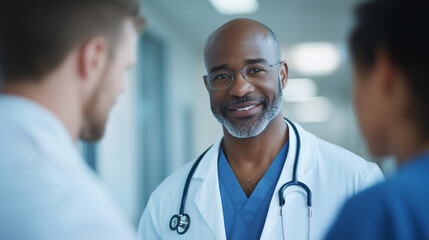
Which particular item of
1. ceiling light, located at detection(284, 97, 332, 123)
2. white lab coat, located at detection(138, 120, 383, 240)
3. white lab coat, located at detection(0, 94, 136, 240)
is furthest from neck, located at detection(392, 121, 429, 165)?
ceiling light, located at detection(284, 97, 332, 123)

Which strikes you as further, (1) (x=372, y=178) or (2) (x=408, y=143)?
(1) (x=372, y=178)

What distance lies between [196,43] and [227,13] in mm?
1443

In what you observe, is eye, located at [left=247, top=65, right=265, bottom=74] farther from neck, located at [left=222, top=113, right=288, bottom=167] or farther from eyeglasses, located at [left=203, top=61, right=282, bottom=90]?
neck, located at [left=222, top=113, right=288, bottom=167]

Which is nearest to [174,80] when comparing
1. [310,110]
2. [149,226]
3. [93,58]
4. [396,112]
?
[149,226]

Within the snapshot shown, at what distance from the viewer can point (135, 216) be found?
347 cm

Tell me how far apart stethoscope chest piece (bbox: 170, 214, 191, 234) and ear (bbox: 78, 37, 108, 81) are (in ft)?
2.04

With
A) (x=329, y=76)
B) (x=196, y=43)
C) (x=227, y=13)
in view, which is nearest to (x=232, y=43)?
(x=227, y=13)

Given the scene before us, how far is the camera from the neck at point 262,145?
1291mm

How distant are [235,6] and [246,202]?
115 inches

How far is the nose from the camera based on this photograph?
124cm

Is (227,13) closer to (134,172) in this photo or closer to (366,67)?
(134,172)

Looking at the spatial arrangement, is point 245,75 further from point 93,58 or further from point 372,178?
point 93,58

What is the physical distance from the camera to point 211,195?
1.23 meters

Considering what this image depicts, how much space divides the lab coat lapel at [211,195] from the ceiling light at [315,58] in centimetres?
419
